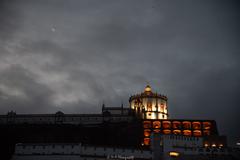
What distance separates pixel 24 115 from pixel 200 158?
73483 millimetres

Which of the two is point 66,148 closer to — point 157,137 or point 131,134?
point 157,137

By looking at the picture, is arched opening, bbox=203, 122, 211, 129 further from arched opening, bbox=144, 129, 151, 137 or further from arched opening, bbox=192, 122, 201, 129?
arched opening, bbox=144, 129, 151, 137

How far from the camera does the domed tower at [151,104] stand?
409 feet

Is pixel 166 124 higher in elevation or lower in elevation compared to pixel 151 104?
lower

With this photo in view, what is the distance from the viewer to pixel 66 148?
67500 millimetres

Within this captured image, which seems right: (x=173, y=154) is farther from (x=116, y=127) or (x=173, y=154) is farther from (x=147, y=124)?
(x=147, y=124)

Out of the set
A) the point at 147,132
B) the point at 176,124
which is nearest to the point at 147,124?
the point at 147,132

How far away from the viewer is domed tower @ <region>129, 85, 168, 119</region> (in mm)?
124688

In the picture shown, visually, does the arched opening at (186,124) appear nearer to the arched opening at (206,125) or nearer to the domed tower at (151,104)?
the arched opening at (206,125)

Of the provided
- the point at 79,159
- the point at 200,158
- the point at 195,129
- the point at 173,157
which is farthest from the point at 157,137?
the point at 195,129

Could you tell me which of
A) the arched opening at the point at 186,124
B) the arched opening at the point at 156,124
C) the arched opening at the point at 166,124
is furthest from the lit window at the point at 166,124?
the arched opening at the point at 186,124

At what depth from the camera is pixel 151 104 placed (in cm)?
12750

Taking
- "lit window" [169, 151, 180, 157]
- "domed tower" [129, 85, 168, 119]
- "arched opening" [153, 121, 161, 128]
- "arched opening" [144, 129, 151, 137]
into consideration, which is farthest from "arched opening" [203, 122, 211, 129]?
"lit window" [169, 151, 180, 157]

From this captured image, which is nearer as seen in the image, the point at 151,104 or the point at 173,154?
the point at 173,154
